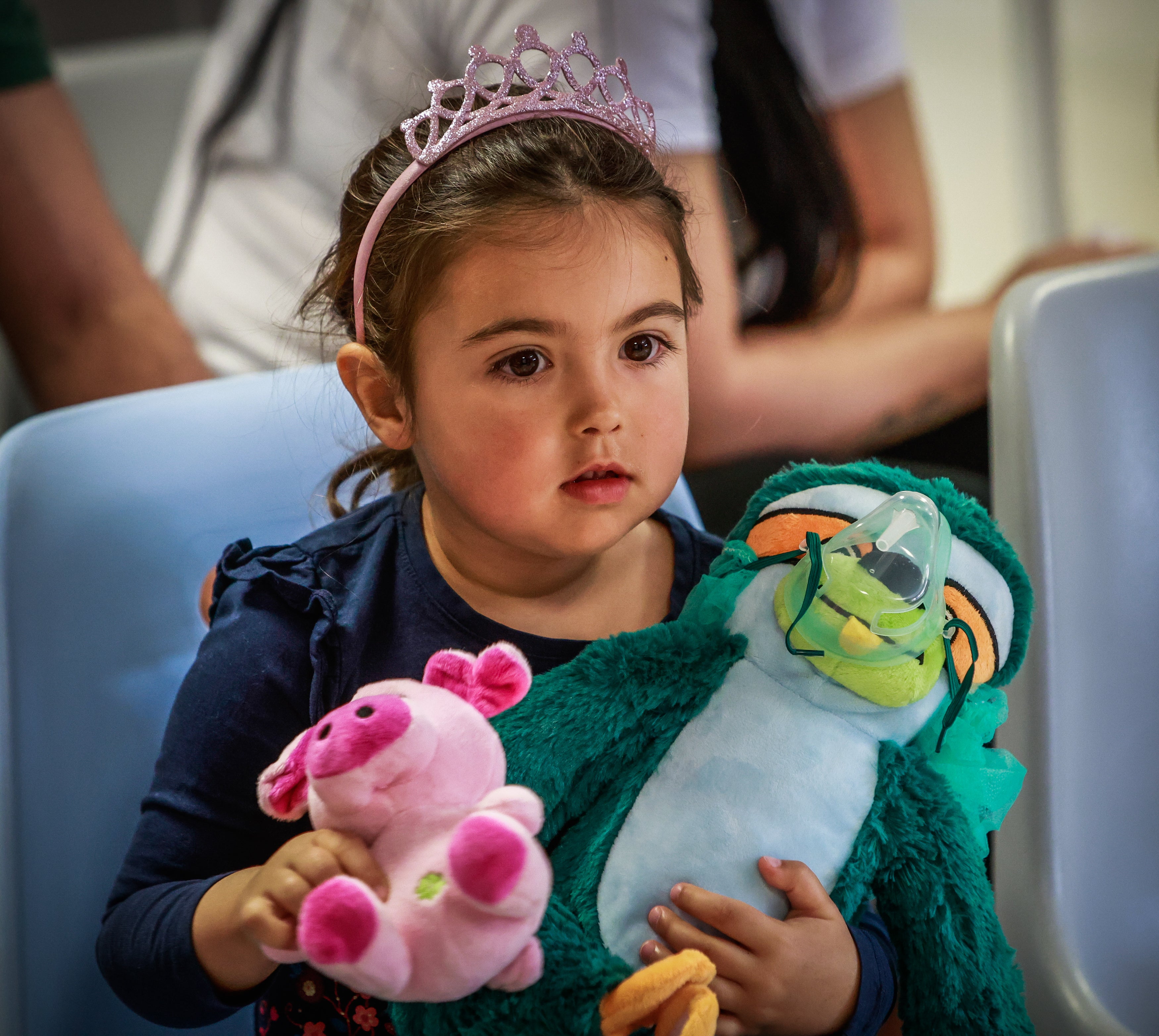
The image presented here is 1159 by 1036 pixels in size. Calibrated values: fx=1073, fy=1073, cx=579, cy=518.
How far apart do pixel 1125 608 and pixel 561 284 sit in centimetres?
57

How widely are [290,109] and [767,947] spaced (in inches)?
38.1

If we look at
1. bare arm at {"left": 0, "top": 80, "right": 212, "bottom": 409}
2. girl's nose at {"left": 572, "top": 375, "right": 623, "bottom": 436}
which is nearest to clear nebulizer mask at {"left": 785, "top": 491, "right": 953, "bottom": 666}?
girl's nose at {"left": 572, "top": 375, "right": 623, "bottom": 436}

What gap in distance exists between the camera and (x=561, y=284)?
17.4 inches

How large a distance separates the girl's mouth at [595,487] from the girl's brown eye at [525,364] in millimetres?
49

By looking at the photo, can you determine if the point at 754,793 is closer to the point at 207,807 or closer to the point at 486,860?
the point at 486,860

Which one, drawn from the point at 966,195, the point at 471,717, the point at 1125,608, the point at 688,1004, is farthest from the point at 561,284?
the point at 966,195

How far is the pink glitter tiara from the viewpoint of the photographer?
1.55ft

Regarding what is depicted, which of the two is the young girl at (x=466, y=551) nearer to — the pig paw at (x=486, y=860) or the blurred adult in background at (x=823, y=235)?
the pig paw at (x=486, y=860)

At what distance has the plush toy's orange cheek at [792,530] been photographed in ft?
1.57

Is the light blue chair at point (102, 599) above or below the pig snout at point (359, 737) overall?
below

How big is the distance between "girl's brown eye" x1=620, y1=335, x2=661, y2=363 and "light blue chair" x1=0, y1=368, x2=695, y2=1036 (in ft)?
0.61

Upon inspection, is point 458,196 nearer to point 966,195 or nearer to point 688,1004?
point 688,1004

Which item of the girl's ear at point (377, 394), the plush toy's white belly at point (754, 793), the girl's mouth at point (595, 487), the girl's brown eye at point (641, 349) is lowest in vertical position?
the plush toy's white belly at point (754, 793)

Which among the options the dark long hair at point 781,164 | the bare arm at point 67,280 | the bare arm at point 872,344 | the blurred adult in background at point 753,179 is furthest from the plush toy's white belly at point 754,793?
the bare arm at point 67,280
